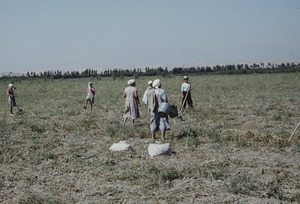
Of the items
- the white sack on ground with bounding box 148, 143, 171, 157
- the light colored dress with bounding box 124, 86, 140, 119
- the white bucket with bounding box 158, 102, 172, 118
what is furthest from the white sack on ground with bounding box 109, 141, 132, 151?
the light colored dress with bounding box 124, 86, 140, 119

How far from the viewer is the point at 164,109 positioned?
7867 mm

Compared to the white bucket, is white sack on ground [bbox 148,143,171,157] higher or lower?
lower

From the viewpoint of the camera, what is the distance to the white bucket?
310 inches

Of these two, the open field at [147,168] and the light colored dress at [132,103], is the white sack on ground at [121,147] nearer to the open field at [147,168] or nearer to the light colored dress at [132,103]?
the open field at [147,168]

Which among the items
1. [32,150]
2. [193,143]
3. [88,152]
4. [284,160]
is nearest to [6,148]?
[32,150]

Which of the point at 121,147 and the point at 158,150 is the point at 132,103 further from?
the point at 158,150

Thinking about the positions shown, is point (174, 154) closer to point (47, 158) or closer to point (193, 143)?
point (193, 143)

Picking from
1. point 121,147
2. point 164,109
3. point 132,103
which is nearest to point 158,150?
point 121,147

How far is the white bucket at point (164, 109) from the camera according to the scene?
7867 millimetres

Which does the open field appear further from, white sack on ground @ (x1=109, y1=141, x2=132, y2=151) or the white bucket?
the white bucket

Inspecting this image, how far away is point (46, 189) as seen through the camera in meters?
5.32

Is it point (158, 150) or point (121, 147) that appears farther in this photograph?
point (121, 147)

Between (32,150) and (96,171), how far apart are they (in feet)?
8.48

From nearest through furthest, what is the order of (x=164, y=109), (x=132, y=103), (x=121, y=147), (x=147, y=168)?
(x=147, y=168), (x=121, y=147), (x=164, y=109), (x=132, y=103)
